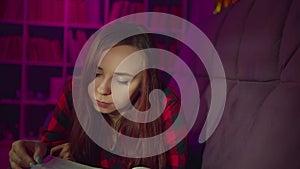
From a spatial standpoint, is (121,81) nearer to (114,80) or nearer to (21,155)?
(114,80)

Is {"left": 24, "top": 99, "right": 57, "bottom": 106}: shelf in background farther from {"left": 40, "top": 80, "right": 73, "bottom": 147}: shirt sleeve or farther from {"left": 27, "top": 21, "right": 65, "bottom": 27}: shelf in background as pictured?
{"left": 40, "top": 80, "right": 73, "bottom": 147}: shirt sleeve

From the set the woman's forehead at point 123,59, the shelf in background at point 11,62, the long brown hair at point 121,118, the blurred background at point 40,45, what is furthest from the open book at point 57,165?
the shelf in background at point 11,62

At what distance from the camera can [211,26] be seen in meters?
1.51

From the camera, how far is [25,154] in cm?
93

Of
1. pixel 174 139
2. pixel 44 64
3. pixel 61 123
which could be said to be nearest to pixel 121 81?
pixel 174 139

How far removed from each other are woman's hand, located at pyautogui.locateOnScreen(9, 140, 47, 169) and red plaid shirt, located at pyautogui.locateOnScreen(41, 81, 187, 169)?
12 centimetres

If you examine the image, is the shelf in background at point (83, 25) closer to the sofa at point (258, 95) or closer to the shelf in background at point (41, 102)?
the shelf in background at point (41, 102)

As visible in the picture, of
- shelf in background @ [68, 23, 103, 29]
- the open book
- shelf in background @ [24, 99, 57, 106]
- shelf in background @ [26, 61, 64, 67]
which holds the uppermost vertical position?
shelf in background @ [68, 23, 103, 29]

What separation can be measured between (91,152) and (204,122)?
39 cm

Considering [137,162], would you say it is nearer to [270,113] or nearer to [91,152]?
[91,152]

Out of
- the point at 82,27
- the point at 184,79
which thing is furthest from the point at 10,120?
the point at 184,79

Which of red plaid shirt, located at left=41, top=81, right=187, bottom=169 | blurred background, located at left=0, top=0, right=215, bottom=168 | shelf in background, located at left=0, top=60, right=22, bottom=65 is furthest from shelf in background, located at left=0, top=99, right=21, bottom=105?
red plaid shirt, located at left=41, top=81, right=187, bottom=169

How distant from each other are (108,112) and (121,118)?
0.05m

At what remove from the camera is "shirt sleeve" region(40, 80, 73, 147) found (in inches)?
44.3
